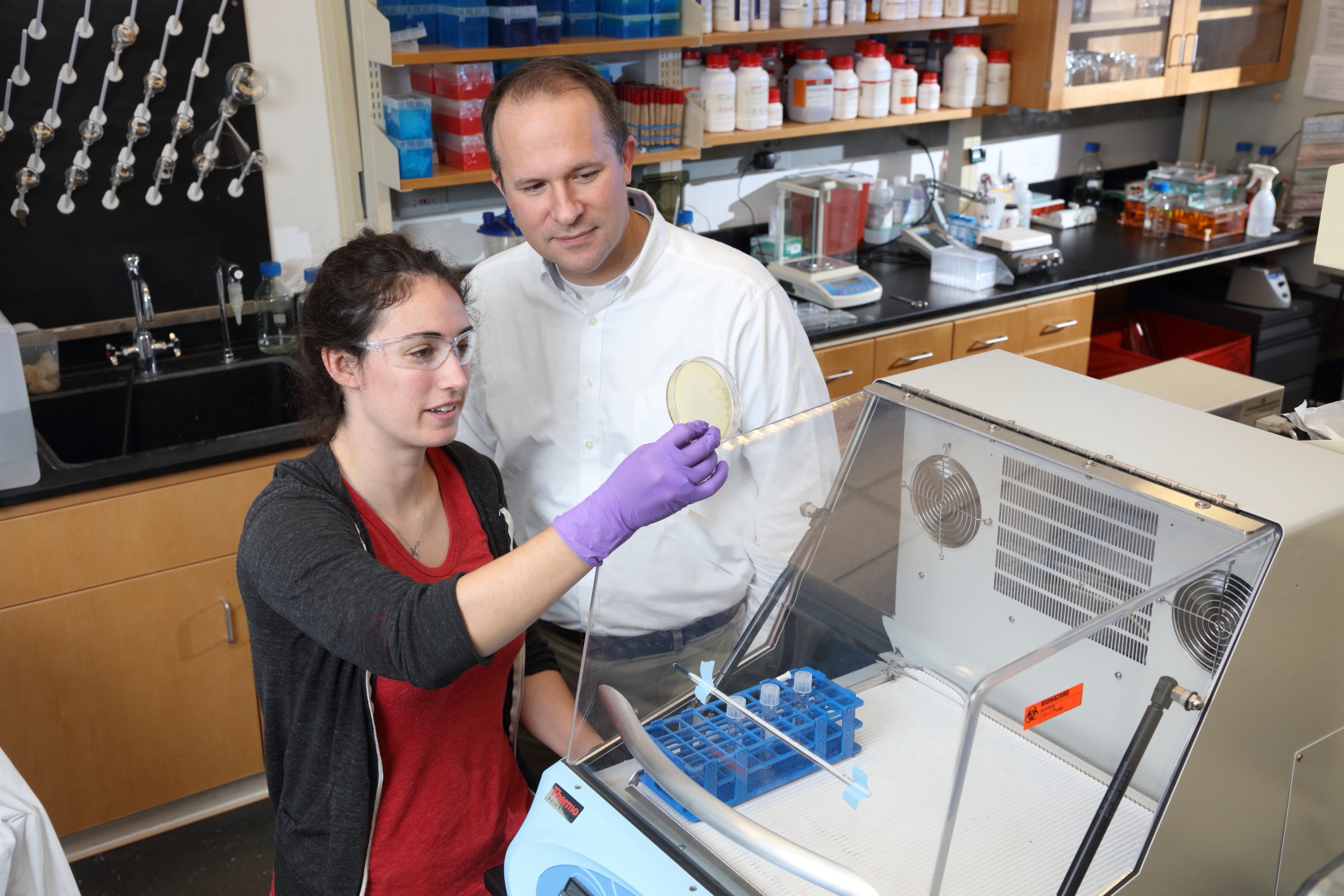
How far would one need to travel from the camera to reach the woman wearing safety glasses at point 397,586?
1134 millimetres

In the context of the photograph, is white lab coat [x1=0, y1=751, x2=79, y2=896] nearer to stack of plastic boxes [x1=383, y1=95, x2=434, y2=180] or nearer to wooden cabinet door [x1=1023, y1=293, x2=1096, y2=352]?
stack of plastic boxes [x1=383, y1=95, x2=434, y2=180]

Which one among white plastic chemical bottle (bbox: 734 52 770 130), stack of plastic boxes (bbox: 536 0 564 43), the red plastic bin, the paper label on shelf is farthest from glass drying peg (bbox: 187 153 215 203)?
the red plastic bin

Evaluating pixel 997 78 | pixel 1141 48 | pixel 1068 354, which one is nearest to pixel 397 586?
pixel 1068 354

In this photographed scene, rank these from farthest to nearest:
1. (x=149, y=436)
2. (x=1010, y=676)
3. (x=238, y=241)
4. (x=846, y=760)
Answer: (x=238, y=241) → (x=149, y=436) → (x=846, y=760) → (x=1010, y=676)

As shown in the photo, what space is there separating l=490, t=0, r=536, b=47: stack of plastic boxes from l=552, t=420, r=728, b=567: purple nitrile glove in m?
1.79

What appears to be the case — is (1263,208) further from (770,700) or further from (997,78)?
(770,700)

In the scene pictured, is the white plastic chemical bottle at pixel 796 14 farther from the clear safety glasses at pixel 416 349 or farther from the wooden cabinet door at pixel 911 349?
the clear safety glasses at pixel 416 349

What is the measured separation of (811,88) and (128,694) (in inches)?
95.8

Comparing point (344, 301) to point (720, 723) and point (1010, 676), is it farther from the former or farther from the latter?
point (1010, 676)

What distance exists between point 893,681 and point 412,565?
607 millimetres

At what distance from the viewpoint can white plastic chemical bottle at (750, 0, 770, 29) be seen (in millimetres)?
3125

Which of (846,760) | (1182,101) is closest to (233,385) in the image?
(846,760)

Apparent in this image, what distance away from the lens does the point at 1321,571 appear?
1.01m

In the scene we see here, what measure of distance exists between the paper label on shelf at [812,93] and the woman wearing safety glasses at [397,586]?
2.16 m
